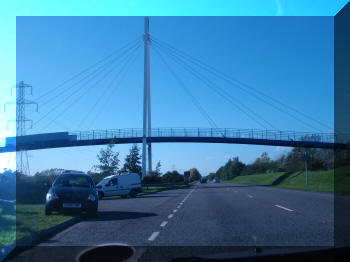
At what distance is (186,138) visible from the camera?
5475 centimetres

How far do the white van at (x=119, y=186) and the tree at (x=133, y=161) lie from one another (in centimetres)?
2104

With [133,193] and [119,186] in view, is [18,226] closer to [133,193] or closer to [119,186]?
[119,186]

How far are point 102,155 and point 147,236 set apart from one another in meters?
36.0

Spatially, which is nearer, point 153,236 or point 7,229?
point 153,236

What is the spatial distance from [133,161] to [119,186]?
2486cm

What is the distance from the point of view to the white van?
29.7 metres

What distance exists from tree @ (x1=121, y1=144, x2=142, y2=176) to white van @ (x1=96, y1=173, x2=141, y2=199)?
2104cm

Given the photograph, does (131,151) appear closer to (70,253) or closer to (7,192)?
(7,192)

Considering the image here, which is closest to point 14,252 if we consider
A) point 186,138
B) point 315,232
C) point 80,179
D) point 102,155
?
point 315,232

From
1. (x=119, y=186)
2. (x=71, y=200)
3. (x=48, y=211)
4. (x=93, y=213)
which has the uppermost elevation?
(x=71, y=200)

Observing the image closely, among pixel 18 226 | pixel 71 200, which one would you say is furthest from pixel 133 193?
pixel 18 226

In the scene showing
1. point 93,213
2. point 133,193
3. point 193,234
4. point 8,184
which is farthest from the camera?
point 133,193

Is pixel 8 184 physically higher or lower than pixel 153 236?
lower

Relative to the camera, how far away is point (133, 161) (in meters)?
55.1
